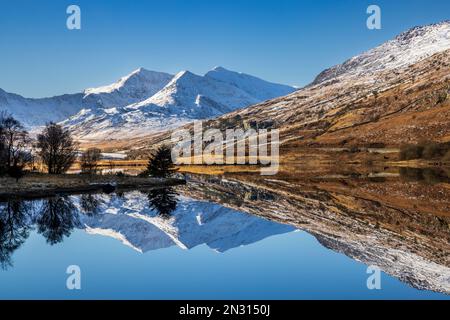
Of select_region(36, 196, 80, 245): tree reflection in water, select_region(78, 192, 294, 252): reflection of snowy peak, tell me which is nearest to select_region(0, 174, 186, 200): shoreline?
select_region(36, 196, 80, 245): tree reflection in water

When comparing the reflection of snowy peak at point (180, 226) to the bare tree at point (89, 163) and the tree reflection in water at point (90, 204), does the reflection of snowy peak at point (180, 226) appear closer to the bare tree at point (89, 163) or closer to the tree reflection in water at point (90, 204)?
the tree reflection in water at point (90, 204)

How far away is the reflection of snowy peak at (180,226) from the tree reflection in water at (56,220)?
1617 mm

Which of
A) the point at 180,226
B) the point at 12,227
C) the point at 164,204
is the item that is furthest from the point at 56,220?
the point at 164,204

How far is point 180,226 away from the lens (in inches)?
1697

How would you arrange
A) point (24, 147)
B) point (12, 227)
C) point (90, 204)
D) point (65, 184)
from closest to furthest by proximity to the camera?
point (12, 227)
point (90, 204)
point (65, 184)
point (24, 147)

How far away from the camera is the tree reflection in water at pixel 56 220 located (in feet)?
120

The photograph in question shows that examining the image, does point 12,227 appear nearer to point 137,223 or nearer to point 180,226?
point 137,223

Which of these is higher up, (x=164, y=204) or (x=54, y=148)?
(x=54, y=148)

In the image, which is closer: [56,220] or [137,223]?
[56,220]

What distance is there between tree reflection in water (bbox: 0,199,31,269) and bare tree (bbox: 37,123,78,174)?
4211 centimetres

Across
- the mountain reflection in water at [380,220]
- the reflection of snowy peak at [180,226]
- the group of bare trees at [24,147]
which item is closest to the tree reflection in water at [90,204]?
the reflection of snowy peak at [180,226]

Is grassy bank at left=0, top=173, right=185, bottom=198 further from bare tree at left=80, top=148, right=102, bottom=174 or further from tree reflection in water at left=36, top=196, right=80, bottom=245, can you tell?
bare tree at left=80, top=148, right=102, bottom=174

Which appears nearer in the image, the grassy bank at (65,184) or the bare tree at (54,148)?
the grassy bank at (65,184)

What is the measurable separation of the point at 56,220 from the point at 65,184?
32698 millimetres
